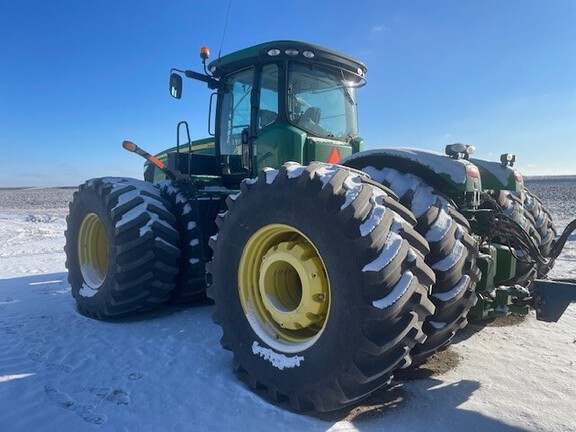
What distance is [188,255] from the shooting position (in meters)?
4.96

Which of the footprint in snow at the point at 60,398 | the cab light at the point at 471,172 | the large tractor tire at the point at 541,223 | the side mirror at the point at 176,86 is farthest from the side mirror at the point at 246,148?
the large tractor tire at the point at 541,223

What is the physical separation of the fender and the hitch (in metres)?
0.79

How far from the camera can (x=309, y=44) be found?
447cm

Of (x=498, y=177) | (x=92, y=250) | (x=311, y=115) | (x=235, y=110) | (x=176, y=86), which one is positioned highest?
(x=176, y=86)

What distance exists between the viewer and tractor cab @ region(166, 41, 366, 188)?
448 centimetres

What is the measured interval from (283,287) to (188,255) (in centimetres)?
196

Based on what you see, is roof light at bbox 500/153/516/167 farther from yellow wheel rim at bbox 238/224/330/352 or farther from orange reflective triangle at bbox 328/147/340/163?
yellow wheel rim at bbox 238/224/330/352

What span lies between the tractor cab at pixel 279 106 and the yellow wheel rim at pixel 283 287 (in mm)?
1443

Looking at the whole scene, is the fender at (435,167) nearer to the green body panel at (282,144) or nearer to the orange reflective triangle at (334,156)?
the green body panel at (282,144)

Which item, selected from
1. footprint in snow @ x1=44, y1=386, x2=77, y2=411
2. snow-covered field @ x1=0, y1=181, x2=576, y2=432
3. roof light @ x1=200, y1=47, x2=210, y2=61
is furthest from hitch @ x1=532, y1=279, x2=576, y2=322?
roof light @ x1=200, y1=47, x2=210, y2=61

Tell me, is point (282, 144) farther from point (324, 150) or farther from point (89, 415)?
point (89, 415)

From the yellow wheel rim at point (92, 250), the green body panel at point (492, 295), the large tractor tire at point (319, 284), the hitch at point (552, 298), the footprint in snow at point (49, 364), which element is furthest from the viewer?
the yellow wheel rim at point (92, 250)

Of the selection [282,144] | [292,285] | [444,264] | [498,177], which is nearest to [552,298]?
[444,264]

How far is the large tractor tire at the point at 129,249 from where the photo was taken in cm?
456
